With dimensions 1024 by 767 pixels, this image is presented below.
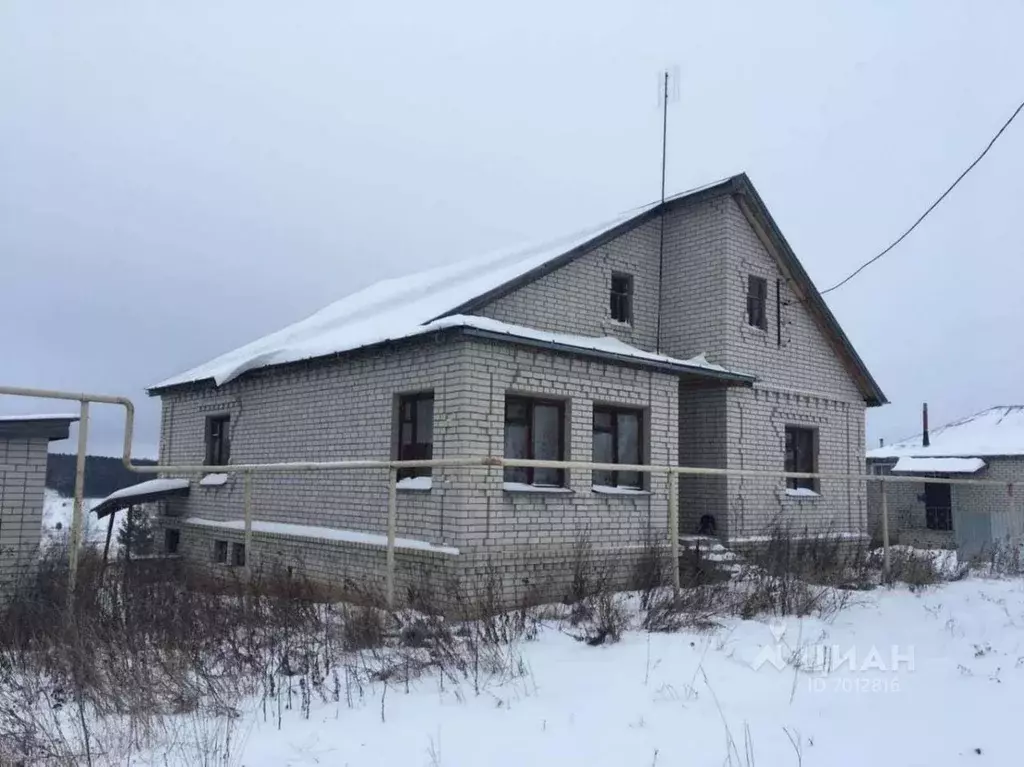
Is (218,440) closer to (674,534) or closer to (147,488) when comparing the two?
(147,488)

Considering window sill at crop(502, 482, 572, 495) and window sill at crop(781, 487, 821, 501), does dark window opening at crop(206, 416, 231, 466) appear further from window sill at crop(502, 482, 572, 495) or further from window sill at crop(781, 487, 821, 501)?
window sill at crop(781, 487, 821, 501)

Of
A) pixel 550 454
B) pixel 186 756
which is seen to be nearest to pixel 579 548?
pixel 550 454

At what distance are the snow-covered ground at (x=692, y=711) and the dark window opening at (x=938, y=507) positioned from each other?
1873 centimetres

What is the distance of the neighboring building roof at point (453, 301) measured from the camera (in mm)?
11234

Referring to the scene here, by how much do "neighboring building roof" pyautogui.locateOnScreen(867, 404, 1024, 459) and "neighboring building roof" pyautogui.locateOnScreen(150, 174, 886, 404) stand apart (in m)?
12.5

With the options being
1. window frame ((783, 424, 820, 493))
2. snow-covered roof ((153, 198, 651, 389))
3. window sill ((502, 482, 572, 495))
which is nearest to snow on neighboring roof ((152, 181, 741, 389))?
snow-covered roof ((153, 198, 651, 389))

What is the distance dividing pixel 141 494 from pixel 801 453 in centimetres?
1167

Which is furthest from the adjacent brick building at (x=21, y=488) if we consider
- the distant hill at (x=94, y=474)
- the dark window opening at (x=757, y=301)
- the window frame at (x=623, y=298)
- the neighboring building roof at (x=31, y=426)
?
the distant hill at (x=94, y=474)

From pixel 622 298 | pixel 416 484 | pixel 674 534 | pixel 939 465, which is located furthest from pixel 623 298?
pixel 939 465

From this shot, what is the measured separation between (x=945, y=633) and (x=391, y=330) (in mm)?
7228

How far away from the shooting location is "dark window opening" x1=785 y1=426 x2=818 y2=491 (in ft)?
48.3

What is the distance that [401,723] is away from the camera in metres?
5.33

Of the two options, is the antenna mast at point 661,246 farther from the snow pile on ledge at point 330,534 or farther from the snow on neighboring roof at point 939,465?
the snow on neighboring roof at point 939,465

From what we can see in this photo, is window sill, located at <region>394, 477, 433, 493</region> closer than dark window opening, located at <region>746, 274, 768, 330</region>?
Result: Yes
